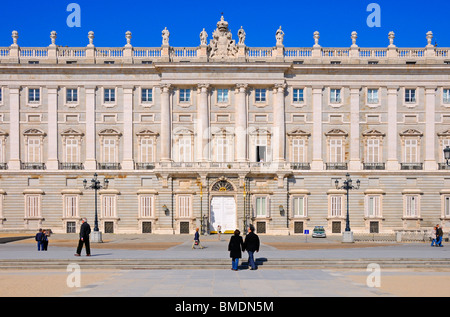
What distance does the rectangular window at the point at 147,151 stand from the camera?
60.5 m

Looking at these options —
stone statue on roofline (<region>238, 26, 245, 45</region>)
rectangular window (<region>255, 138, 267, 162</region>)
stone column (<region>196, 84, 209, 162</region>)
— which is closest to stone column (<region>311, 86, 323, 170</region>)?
rectangular window (<region>255, 138, 267, 162</region>)

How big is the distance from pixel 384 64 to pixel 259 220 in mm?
21292

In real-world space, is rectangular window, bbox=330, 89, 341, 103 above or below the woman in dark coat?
above

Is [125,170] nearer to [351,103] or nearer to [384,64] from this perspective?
[351,103]

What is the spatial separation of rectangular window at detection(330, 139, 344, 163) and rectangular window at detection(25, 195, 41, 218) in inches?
1238

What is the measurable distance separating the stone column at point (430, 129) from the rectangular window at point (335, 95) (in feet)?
30.4

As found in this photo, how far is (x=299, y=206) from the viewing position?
197ft

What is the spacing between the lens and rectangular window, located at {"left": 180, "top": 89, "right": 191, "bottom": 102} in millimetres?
60656

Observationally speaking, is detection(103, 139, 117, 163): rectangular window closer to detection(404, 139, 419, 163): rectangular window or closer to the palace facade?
the palace facade

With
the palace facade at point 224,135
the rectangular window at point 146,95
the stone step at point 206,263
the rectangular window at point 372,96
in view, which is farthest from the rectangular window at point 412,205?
the stone step at point 206,263
